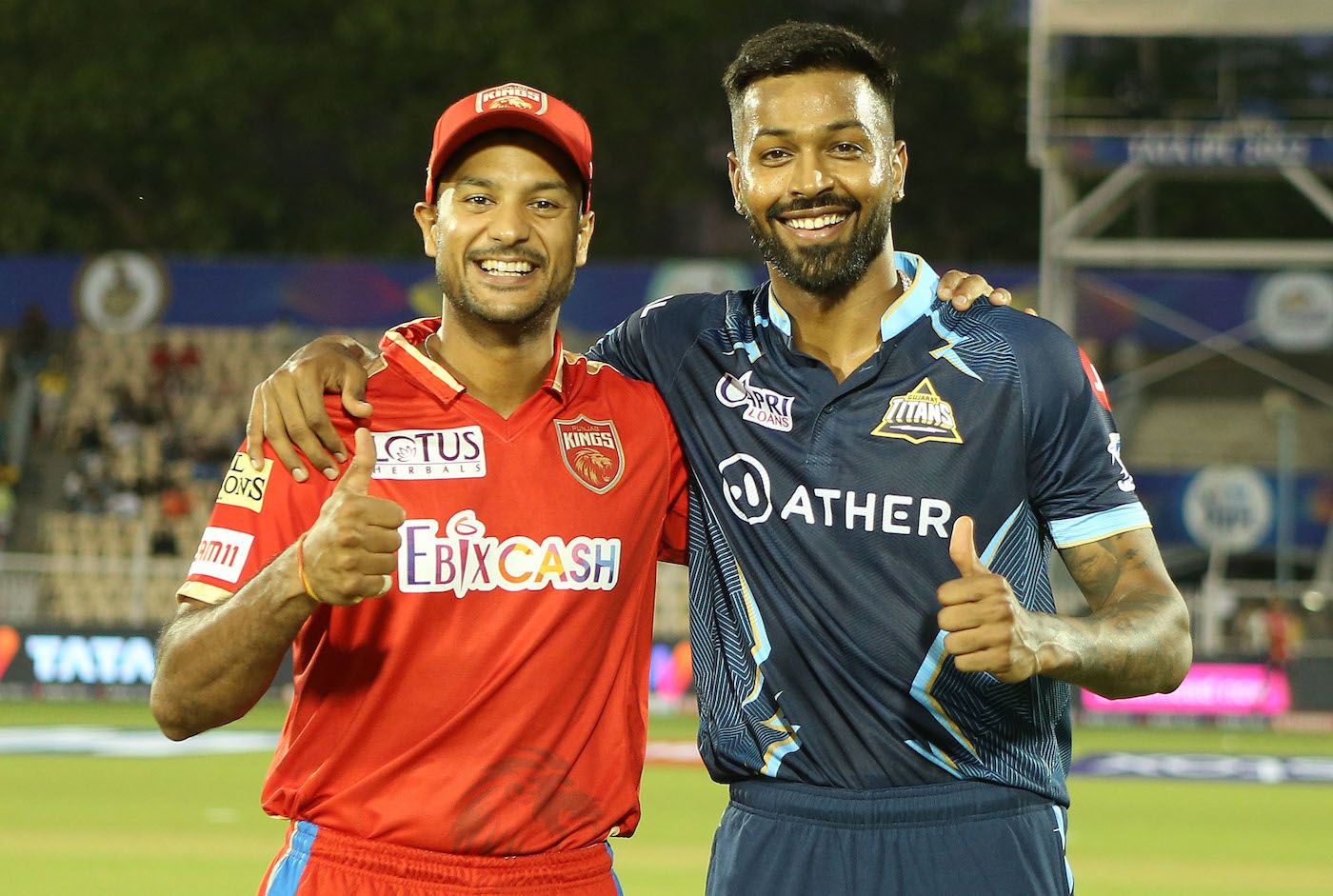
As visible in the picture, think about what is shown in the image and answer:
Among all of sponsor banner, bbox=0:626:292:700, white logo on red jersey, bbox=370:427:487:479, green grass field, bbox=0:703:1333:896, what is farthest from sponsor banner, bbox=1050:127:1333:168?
white logo on red jersey, bbox=370:427:487:479

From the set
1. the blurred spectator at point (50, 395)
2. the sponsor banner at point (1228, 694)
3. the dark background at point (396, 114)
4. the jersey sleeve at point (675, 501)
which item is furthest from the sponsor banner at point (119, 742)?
the dark background at point (396, 114)

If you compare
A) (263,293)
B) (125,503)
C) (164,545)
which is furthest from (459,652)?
(125,503)

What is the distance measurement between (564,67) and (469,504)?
33.4 meters

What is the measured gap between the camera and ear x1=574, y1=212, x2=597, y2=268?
4.14 m

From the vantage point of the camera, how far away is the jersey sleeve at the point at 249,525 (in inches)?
146

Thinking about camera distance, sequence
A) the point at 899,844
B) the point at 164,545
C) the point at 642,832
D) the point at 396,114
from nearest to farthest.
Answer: the point at 899,844 < the point at 642,832 < the point at 164,545 < the point at 396,114

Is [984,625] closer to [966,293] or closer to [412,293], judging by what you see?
[966,293]

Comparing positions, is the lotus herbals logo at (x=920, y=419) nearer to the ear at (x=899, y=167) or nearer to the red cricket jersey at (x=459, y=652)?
the ear at (x=899, y=167)

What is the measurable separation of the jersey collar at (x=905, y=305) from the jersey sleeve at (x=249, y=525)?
3.58ft

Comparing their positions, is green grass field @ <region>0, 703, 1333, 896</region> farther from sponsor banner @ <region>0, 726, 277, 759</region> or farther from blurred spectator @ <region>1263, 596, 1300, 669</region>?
blurred spectator @ <region>1263, 596, 1300, 669</region>

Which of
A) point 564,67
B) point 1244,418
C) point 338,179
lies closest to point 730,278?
point 1244,418

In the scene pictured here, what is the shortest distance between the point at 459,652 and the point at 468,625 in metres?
0.06

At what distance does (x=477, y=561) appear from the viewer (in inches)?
150

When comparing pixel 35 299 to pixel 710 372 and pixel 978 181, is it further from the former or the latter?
pixel 710 372
